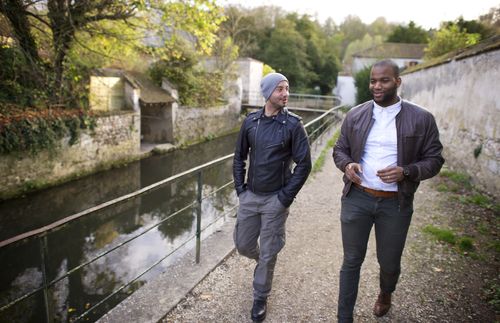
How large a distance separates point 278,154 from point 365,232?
81 centimetres

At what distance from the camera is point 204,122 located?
19.0m

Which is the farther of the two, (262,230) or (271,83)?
(262,230)

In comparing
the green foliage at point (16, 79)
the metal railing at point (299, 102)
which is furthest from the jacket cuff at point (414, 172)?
the metal railing at point (299, 102)

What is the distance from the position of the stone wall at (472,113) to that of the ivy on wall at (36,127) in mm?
10650

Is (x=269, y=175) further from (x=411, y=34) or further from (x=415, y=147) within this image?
(x=411, y=34)

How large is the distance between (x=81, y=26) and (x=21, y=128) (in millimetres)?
3490

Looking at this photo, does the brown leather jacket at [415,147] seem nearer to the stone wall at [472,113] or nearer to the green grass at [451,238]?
the green grass at [451,238]

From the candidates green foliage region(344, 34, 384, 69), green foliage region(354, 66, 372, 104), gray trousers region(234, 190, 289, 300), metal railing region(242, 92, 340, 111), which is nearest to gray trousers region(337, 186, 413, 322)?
gray trousers region(234, 190, 289, 300)

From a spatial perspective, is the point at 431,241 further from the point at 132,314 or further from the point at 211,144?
the point at 211,144

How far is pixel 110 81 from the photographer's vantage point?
1374cm

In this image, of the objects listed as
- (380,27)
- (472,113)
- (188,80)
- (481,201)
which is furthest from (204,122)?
(380,27)

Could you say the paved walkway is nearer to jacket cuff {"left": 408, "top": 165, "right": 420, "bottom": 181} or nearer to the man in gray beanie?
the man in gray beanie

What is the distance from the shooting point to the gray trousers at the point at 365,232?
7.26 ft

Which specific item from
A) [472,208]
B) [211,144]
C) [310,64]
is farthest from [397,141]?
[310,64]
